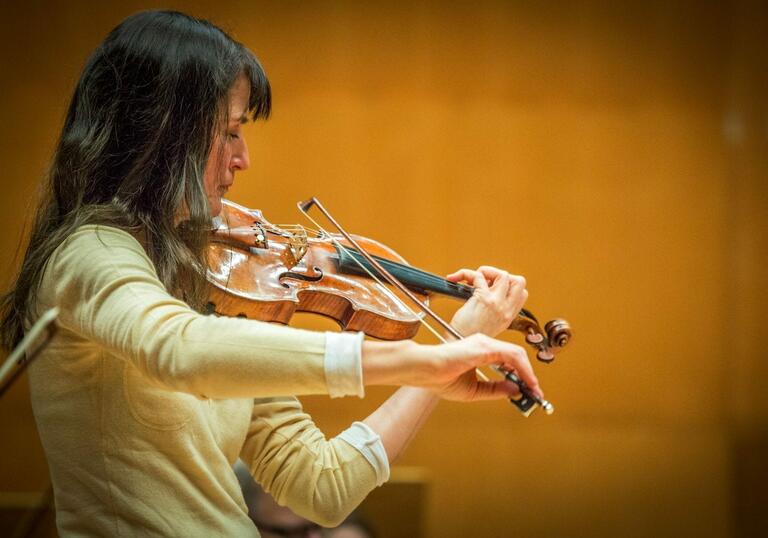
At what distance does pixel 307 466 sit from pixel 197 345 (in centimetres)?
51

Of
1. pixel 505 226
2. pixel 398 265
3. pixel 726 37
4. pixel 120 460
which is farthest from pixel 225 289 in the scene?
pixel 726 37

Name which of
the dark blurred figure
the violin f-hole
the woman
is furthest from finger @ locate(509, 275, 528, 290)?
the dark blurred figure

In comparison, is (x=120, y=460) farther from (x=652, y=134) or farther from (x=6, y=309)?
(x=652, y=134)

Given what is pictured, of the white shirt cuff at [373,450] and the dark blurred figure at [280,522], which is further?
the dark blurred figure at [280,522]

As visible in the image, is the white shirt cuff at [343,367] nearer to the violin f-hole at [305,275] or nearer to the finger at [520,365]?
the finger at [520,365]

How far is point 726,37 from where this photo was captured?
3.03 metres

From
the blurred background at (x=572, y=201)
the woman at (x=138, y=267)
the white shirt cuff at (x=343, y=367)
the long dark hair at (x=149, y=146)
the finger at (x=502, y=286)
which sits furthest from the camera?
the blurred background at (x=572, y=201)

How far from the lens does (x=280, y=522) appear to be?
6.84 ft

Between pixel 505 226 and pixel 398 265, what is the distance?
1453 millimetres

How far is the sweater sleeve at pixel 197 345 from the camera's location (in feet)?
3.01

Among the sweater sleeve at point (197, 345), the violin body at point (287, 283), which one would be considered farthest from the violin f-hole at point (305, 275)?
the sweater sleeve at point (197, 345)

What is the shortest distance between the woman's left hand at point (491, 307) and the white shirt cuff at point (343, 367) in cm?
49

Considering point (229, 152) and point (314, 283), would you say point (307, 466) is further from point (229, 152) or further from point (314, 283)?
point (229, 152)

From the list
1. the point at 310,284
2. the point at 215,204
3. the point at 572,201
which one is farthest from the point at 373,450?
the point at 572,201
